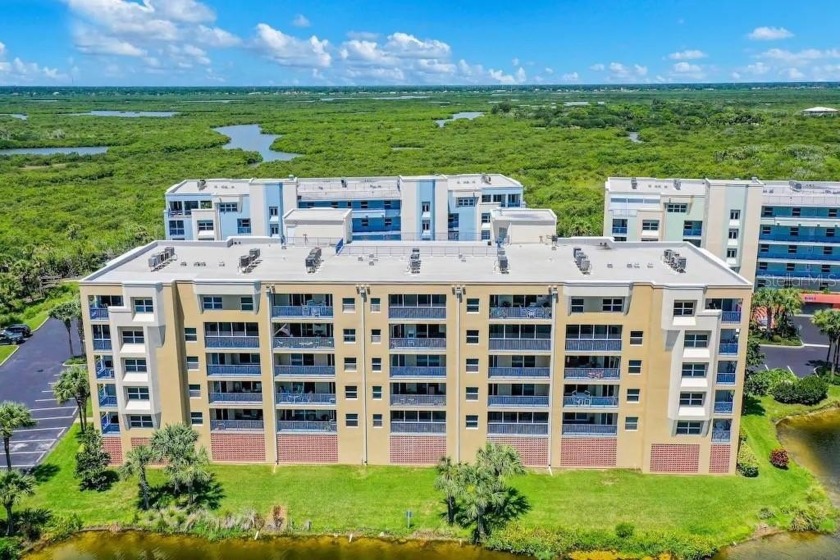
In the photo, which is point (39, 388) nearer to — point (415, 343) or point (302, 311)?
point (302, 311)

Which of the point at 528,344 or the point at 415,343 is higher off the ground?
the point at 528,344

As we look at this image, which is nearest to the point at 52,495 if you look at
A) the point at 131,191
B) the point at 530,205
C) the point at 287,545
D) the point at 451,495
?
the point at 287,545

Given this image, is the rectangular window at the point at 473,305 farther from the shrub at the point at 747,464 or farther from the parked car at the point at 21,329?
the parked car at the point at 21,329

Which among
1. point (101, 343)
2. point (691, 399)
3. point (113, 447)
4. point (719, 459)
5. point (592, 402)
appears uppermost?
point (101, 343)

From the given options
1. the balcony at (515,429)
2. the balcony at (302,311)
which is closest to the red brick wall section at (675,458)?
the balcony at (515,429)

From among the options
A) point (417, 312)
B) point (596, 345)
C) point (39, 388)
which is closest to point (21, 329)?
point (39, 388)

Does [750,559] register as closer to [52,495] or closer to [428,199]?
[52,495]
